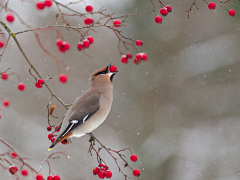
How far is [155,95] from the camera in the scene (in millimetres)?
8789

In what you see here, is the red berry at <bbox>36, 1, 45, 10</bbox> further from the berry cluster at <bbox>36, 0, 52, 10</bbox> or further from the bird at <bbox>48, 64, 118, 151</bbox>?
the bird at <bbox>48, 64, 118, 151</bbox>

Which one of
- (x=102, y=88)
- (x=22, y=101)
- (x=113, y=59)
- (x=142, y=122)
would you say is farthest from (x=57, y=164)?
(x=102, y=88)

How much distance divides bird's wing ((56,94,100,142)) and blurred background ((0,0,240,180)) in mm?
5095

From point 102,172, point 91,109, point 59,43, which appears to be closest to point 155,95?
point 91,109

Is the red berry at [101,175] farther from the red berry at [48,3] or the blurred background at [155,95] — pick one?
the blurred background at [155,95]

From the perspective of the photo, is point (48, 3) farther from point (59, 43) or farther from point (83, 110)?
point (83, 110)

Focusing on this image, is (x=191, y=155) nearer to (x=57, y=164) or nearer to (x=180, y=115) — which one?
(x=180, y=115)

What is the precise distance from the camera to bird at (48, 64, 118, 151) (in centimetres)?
271

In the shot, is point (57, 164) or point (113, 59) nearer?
point (57, 164)

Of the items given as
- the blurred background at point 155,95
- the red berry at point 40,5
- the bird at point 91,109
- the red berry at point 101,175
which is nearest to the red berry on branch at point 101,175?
the red berry at point 101,175

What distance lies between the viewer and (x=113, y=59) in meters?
8.87

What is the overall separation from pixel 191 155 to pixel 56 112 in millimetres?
3373

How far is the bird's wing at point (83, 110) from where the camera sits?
2710 millimetres

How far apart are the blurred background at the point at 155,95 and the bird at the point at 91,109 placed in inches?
200
